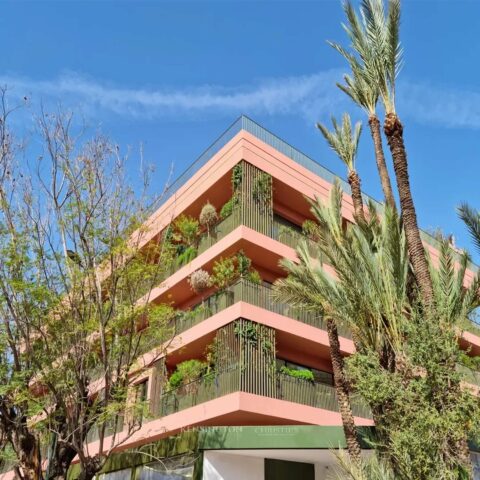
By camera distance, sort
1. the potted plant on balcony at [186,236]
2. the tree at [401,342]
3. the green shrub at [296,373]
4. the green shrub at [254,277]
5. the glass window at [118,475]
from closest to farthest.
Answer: the tree at [401,342] → the glass window at [118,475] → the green shrub at [296,373] → the green shrub at [254,277] → the potted plant on balcony at [186,236]

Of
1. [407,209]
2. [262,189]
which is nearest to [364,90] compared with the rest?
[407,209]

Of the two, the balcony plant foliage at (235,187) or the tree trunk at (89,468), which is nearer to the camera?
the tree trunk at (89,468)

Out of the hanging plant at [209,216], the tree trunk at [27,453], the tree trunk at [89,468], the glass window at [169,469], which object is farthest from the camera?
the hanging plant at [209,216]

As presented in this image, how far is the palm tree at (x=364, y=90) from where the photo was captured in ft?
45.0

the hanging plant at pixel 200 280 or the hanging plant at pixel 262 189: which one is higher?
the hanging plant at pixel 262 189

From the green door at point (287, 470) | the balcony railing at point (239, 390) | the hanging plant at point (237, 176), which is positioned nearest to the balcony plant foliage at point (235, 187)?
the hanging plant at point (237, 176)

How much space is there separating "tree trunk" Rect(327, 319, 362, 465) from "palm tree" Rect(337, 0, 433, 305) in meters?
3.49

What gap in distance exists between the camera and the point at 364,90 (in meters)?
14.7

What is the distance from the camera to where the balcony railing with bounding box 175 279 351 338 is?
17.6 m

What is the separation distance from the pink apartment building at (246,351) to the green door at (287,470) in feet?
0.10

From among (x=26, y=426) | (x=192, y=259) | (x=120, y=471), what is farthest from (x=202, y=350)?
(x=26, y=426)

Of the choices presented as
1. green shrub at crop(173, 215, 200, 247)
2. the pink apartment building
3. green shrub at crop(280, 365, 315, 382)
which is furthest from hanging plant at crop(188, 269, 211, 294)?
green shrub at crop(280, 365, 315, 382)

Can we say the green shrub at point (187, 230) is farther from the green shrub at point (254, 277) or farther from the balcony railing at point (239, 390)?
the balcony railing at point (239, 390)

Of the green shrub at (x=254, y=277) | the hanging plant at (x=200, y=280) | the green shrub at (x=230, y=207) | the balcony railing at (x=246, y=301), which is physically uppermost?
the green shrub at (x=230, y=207)
